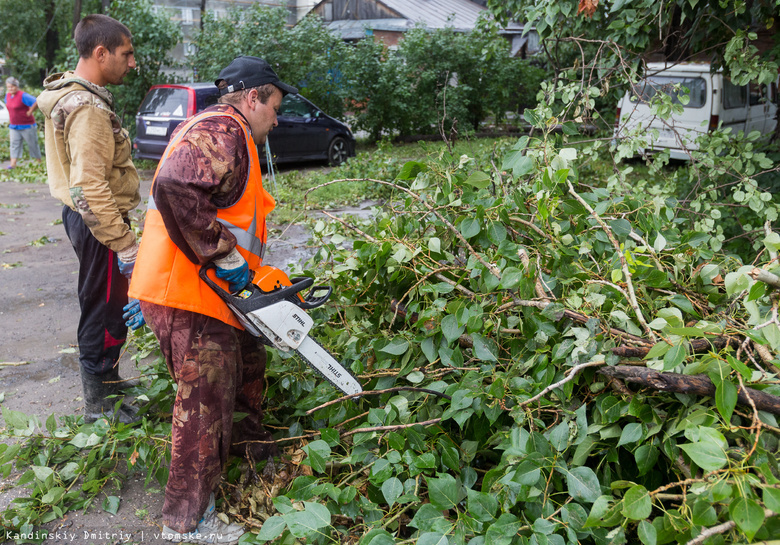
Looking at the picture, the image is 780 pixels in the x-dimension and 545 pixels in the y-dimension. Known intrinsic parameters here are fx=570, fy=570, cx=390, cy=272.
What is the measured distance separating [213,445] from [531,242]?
5.37 ft

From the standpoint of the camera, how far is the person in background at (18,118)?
11.4 meters

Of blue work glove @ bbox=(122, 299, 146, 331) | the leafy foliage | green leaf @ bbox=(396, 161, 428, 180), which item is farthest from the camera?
the leafy foliage

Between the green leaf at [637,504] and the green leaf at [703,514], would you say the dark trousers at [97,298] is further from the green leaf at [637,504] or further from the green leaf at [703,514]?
the green leaf at [703,514]

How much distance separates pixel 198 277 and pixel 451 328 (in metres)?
1.02

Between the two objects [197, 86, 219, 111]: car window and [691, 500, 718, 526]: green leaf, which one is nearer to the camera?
[691, 500, 718, 526]: green leaf

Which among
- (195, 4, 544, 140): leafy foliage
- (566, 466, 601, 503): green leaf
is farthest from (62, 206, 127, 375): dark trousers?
(195, 4, 544, 140): leafy foliage

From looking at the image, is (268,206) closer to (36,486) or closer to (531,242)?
(531,242)

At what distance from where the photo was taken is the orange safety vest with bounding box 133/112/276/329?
222 cm

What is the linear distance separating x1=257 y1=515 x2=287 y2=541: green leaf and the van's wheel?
10075mm

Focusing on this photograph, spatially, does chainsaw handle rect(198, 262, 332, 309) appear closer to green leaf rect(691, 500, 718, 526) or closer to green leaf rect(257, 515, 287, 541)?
green leaf rect(257, 515, 287, 541)

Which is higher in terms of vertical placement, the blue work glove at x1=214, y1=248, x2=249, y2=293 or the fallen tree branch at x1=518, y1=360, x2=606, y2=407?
the blue work glove at x1=214, y1=248, x2=249, y2=293

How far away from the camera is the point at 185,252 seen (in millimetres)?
2205

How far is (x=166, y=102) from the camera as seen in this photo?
31.9 feet

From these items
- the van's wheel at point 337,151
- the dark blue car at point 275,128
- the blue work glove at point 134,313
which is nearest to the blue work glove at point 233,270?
the blue work glove at point 134,313
